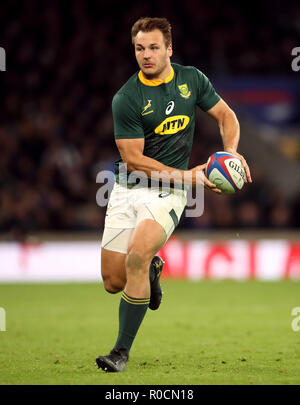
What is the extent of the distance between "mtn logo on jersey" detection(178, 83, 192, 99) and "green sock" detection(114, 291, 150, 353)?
1.50m

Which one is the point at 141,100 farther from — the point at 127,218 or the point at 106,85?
the point at 106,85

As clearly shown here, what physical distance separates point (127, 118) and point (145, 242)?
87 cm

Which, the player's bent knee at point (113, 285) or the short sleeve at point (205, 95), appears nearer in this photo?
the player's bent knee at point (113, 285)

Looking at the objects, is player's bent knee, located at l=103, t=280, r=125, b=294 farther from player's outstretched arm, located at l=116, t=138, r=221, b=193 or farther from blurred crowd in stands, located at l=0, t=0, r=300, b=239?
blurred crowd in stands, located at l=0, t=0, r=300, b=239

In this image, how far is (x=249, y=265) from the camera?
12547mm

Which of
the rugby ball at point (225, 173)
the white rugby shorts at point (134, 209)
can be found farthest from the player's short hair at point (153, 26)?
the white rugby shorts at point (134, 209)

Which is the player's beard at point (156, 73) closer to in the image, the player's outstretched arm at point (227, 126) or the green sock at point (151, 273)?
the player's outstretched arm at point (227, 126)

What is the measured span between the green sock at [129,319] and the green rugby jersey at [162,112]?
3.23 ft

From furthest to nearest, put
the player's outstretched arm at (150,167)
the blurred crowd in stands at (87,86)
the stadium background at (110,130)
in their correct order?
the blurred crowd in stands at (87,86), the stadium background at (110,130), the player's outstretched arm at (150,167)

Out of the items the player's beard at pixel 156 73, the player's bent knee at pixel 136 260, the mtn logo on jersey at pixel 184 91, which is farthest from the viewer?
the mtn logo on jersey at pixel 184 91

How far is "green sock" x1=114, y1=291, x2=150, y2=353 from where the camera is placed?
523 cm

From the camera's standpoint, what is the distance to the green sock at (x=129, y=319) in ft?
17.2

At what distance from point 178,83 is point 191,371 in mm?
2054

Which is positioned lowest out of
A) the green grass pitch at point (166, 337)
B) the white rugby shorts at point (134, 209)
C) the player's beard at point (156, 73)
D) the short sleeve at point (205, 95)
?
the green grass pitch at point (166, 337)
